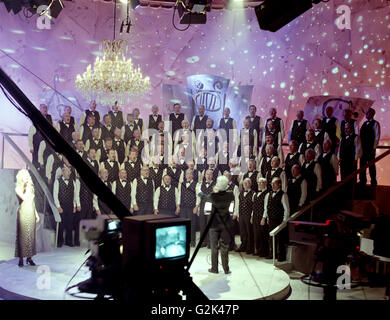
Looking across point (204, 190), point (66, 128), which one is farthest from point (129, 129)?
point (204, 190)

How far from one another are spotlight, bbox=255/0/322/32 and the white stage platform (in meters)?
3.29

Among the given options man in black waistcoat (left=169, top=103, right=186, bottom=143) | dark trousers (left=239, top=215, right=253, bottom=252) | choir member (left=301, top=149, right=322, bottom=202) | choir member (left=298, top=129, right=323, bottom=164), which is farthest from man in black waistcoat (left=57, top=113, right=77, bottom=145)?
choir member (left=301, top=149, right=322, bottom=202)

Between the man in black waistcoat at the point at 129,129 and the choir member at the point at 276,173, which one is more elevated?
the man in black waistcoat at the point at 129,129

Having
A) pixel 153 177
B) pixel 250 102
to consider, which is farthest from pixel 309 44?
pixel 153 177

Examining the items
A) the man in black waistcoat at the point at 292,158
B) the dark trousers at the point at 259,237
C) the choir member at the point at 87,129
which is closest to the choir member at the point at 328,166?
the man in black waistcoat at the point at 292,158

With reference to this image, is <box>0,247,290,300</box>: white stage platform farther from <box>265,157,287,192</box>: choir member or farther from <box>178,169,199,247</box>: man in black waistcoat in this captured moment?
<box>265,157,287,192</box>: choir member

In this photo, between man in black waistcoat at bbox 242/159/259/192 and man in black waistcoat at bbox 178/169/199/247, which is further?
man in black waistcoat at bbox 178/169/199/247

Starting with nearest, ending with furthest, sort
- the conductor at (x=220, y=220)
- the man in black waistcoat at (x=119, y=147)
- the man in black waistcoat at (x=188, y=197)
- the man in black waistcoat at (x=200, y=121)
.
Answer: the conductor at (x=220, y=220) < the man in black waistcoat at (x=188, y=197) < the man in black waistcoat at (x=119, y=147) < the man in black waistcoat at (x=200, y=121)

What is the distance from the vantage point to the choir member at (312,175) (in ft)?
25.2

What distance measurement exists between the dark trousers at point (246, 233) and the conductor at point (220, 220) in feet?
4.94

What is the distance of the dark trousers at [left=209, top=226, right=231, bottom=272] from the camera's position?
6.29 meters

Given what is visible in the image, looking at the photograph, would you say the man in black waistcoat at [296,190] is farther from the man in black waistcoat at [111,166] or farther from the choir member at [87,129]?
the choir member at [87,129]

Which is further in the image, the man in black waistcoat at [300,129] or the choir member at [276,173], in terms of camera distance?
the man in black waistcoat at [300,129]

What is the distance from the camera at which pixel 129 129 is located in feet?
30.3
